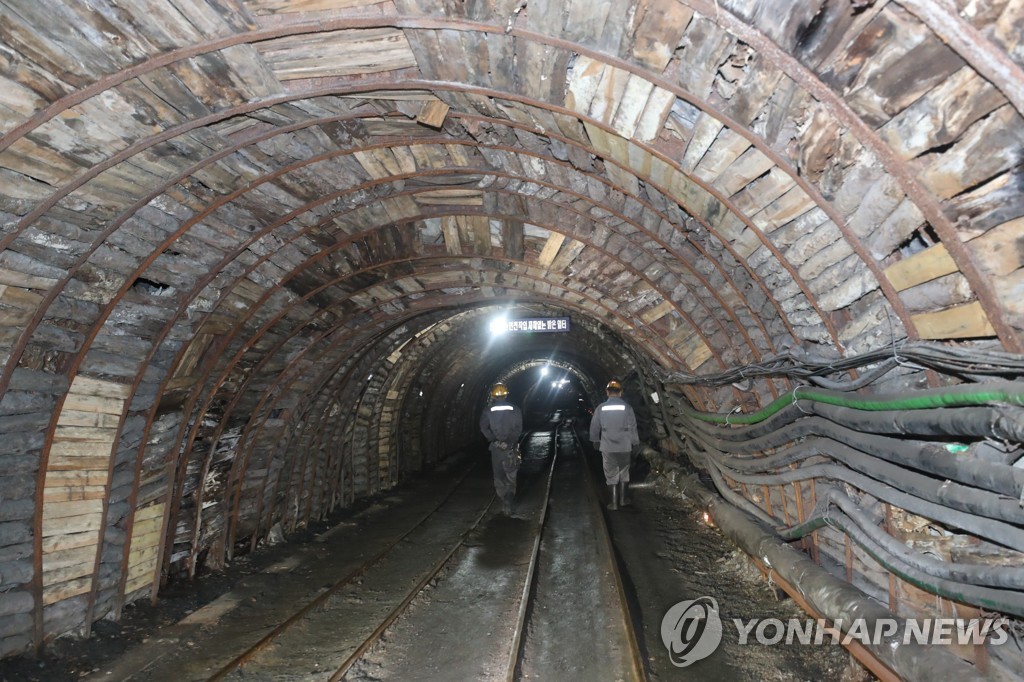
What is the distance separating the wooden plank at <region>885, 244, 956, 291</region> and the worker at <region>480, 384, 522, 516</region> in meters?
7.72

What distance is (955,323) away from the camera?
10.7 ft

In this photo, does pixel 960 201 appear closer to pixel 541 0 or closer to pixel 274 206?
pixel 541 0

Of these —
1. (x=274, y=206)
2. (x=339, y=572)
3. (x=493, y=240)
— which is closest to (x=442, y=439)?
(x=339, y=572)

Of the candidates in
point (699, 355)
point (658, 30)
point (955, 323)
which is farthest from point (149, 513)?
point (955, 323)

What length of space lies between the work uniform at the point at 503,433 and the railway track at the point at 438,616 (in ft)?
3.68

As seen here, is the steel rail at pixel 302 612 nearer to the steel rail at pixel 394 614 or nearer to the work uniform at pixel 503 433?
the steel rail at pixel 394 614

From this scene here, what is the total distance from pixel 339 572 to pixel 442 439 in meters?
11.9

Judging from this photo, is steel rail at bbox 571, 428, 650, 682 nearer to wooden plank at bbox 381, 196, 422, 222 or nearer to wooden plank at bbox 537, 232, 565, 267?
wooden plank at bbox 537, 232, 565, 267

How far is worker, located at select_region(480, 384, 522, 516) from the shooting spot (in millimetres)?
11062

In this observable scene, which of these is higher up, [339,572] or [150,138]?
[150,138]

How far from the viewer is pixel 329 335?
9000 millimetres

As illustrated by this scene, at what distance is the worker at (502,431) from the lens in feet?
36.3

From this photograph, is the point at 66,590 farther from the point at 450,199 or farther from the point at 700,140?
the point at 700,140

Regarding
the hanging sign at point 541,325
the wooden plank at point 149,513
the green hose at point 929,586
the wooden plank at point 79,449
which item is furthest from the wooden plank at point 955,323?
the hanging sign at point 541,325
